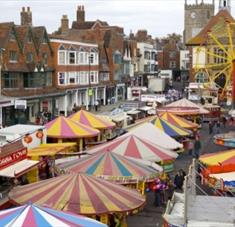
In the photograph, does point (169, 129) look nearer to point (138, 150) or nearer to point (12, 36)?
point (138, 150)

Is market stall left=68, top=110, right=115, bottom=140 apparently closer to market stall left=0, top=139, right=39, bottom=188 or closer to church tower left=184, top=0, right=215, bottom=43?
market stall left=0, top=139, right=39, bottom=188

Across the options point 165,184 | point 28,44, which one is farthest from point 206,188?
point 28,44

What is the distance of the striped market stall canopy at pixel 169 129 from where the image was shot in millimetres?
27672

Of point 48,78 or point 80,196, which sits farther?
point 48,78

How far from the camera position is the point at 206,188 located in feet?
66.6

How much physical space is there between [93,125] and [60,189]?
1617 cm

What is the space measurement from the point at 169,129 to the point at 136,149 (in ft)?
25.6

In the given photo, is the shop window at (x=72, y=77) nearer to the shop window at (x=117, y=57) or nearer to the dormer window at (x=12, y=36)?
the dormer window at (x=12, y=36)

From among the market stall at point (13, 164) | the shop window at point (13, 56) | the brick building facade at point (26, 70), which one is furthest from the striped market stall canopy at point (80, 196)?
the shop window at point (13, 56)

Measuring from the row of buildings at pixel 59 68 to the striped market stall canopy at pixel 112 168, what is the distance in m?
20.5

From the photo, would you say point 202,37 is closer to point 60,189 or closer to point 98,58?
point 98,58

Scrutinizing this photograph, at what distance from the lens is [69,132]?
26.3m

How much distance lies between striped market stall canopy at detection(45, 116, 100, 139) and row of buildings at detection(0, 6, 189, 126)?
10.5 m

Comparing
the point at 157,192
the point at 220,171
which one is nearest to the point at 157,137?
the point at 157,192
